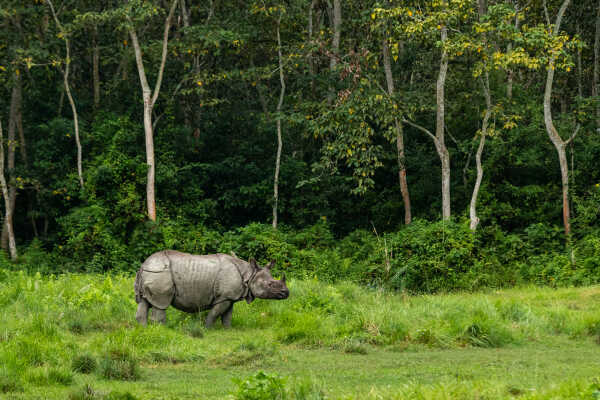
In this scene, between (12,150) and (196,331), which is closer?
(196,331)

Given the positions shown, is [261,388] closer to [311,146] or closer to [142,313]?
[142,313]

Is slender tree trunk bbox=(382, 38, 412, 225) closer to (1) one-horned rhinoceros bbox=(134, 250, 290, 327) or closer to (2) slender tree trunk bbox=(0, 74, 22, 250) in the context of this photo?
Answer: (1) one-horned rhinoceros bbox=(134, 250, 290, 327)

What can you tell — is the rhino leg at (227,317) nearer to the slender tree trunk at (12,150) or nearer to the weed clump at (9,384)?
the weed clump at (9,384)

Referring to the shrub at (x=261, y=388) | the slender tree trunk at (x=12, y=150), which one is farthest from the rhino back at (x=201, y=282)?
the slender tree trunk at (x=12, y=150)

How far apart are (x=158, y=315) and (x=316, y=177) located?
Answer: 13536 millimetres

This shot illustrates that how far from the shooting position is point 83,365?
8.92m

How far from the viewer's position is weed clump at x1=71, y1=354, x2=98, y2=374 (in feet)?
29.2

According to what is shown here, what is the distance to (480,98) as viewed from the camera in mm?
25641

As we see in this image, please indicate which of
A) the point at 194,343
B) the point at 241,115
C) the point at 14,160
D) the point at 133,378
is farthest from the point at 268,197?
the point at 133,378

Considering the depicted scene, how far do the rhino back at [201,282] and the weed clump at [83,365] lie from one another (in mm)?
3176

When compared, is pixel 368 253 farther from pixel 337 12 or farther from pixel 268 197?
pixel 337 12

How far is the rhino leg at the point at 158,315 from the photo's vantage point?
12.0 m

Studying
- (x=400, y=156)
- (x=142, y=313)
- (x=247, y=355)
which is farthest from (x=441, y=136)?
(x=247, y=355)

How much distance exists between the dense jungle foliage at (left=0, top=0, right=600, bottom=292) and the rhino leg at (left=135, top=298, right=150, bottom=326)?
8.91 metres
